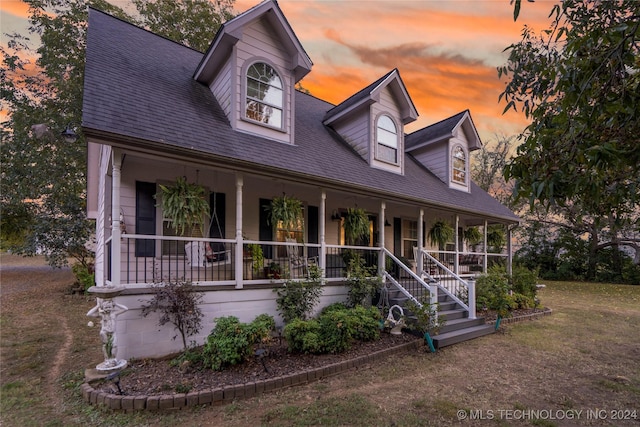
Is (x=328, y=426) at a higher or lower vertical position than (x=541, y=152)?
lower

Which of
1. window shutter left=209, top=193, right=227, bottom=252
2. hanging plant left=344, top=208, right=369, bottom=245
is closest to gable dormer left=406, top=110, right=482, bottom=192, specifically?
hanging plant left=344, top=208, right=369, bottom=245

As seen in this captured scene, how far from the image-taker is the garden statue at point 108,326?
15.0ft

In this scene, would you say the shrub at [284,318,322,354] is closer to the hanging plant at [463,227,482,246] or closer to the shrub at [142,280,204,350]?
the shrub at [142,280,204,350]

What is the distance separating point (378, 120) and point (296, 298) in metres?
6.80

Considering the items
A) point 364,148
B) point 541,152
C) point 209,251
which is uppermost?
point 364,148

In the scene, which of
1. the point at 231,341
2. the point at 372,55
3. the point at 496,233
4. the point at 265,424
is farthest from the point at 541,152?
the point at 496,233

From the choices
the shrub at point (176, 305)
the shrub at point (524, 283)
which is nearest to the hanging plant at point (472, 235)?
the shrub at point (524, 283)

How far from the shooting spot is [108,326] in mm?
4625

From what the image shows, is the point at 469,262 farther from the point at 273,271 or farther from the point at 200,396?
the point at 200,396

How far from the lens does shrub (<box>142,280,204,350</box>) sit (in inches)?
199

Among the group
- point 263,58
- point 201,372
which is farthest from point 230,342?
point 263,58

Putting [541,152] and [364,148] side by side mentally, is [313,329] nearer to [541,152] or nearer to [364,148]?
[541,152]

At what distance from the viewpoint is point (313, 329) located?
564cm

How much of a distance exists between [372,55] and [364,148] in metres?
4.03
